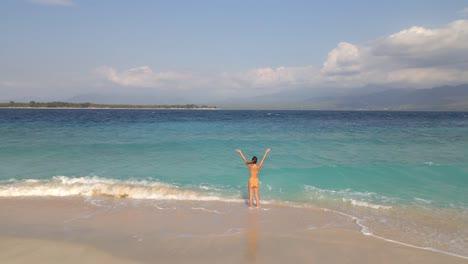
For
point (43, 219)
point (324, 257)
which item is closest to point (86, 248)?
point (43, 219)

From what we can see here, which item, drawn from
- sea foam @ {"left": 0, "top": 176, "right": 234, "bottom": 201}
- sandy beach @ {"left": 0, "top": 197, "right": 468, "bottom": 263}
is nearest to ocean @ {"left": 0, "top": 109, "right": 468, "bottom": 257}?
sea foam @ {"left": 0, "top": 176, "right": 234, "bottom": 201}

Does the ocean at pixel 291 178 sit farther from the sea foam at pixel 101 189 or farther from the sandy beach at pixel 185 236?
the sandy beach at pixel 185 236

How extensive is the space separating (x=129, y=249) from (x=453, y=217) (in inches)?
373

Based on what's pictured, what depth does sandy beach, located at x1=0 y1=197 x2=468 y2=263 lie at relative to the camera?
7344mm

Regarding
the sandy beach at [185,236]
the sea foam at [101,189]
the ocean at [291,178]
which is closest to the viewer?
the sandy beach at [185,236]

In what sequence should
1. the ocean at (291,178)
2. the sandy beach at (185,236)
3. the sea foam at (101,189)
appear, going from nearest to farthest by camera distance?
the sandy beach at (185,236)
the ocean at (291,178)
the sea foam at (101,189)

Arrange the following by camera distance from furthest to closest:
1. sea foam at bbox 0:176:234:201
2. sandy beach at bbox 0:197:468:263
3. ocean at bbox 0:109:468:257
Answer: sea foam at bbox 0:176:234:201, ocean at bbox 0:109:468:257, sandy beach at bbox 0:197:468:263

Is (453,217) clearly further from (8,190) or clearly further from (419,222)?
(8,190)

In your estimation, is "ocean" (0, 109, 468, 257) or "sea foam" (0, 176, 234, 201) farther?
"sea foam" (0, 176, 234, 201)

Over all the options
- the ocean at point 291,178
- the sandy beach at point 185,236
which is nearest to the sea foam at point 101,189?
the ocean at point 291,178

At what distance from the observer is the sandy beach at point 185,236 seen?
734 cm

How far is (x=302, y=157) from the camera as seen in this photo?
21.0 m

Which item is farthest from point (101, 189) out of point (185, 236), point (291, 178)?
point (291, 178)

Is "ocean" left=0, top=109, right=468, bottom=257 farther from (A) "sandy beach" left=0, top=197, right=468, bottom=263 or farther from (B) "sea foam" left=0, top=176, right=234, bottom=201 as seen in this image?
(A) "sandy beach" left=0, top=197, right=468, bottom=263
